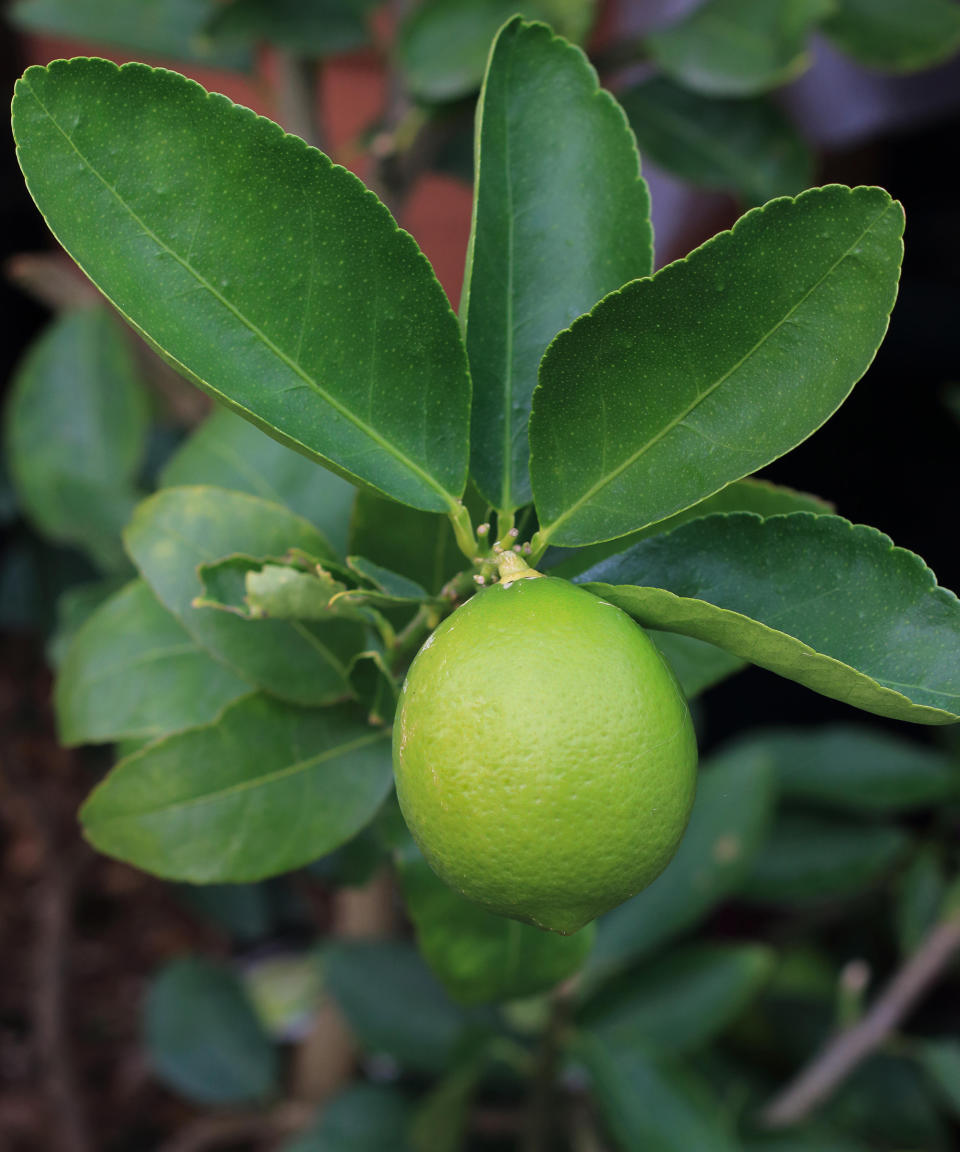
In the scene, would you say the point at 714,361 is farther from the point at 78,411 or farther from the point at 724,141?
the point at 78,411

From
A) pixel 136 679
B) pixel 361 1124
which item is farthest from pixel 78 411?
pixel 361 1124

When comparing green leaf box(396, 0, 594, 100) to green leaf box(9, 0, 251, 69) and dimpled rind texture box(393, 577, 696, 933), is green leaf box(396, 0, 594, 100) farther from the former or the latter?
dimpled rind texture box(393, 577, 696, 933)

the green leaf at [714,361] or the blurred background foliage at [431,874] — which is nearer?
the green leaf at [714,361]

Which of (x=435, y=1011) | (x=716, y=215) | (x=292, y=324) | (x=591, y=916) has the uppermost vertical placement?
(x=292, y=324)

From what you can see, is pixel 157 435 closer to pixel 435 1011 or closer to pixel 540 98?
pixel 435 1011

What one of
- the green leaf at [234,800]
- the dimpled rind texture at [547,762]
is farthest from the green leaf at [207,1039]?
the dimpled rind texture at [547,762]

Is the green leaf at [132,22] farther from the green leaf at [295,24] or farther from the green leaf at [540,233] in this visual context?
the green leaf at [540,233]

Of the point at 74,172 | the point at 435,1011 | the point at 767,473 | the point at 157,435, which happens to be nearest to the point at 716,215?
the point at 767,473
